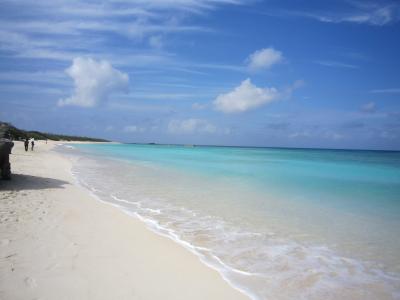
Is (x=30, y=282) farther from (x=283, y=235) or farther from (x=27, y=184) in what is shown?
(x=27, y=184)

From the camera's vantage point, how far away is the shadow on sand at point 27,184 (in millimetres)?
9549

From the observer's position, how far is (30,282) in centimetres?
374

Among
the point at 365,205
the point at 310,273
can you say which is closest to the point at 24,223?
the point at 310,273

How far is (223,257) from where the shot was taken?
5270 mm

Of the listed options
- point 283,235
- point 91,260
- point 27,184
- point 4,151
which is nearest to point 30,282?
point 91,260

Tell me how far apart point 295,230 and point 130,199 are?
5.46 metres

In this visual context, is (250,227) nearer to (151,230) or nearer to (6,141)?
(151,230)

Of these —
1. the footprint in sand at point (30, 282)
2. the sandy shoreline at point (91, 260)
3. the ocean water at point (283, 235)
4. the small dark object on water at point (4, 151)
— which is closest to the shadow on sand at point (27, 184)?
the small dark object on water at point (4, 151)

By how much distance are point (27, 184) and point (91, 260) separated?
7166mm

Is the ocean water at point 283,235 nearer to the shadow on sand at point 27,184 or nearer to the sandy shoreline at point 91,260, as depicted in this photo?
the sandy shoreline at point 91,260

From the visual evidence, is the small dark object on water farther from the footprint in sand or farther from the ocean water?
the footprint in sand

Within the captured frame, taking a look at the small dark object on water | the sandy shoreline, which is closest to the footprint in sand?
the sandy shoreline

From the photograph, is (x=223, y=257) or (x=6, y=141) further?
(x=6, y=141)

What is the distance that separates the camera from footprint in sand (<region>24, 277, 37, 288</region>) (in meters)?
3.67
